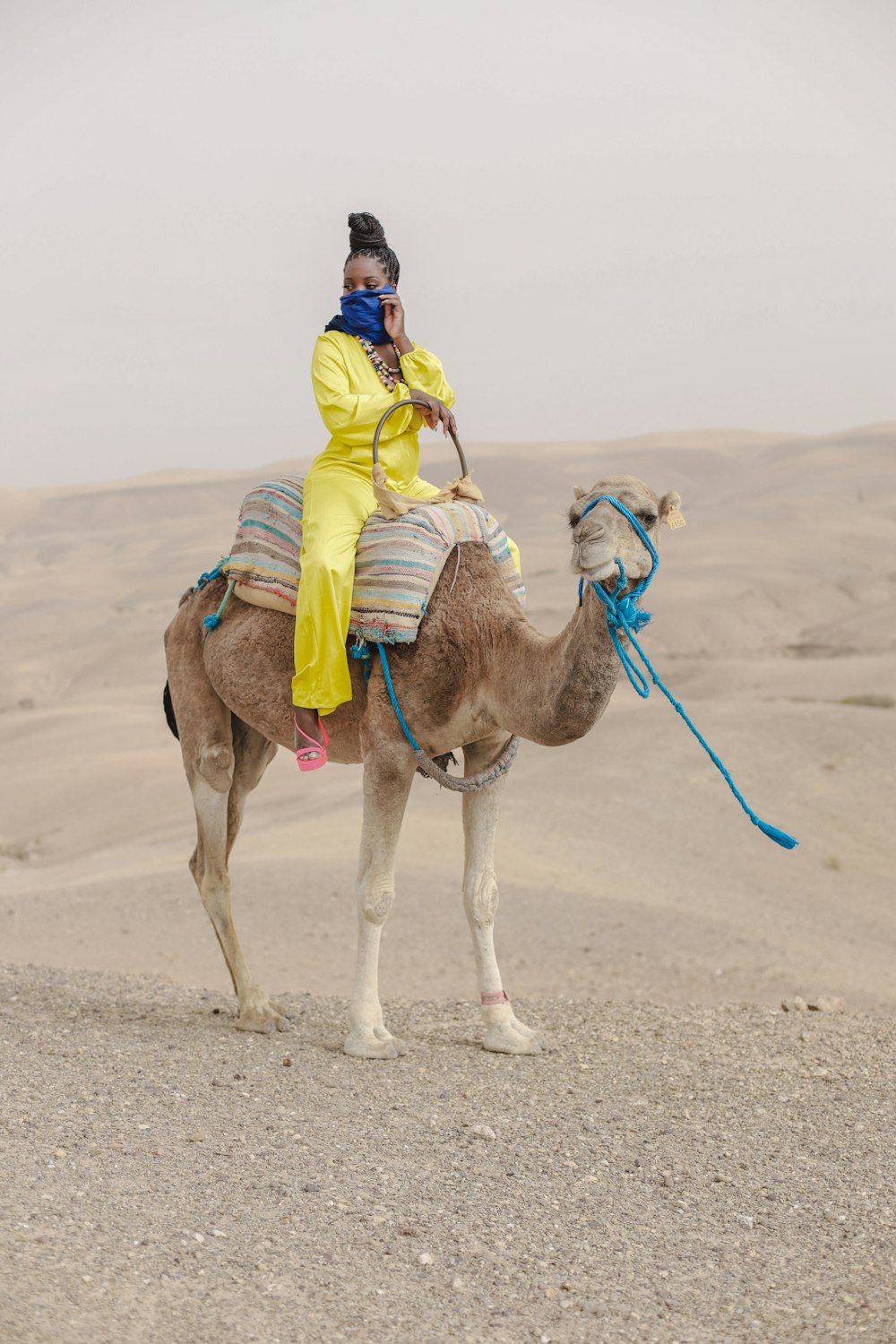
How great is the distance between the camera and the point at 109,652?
116 ft

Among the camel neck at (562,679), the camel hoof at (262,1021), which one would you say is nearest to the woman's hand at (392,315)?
the camel neck at (562,679)

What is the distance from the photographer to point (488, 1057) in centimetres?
634

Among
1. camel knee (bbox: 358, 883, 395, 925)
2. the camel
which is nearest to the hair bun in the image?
the camel

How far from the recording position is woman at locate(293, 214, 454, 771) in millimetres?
5922

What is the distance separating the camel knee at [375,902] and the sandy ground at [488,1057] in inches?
25.0

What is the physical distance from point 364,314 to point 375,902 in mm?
2631

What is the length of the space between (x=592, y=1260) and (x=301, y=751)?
2617 mm

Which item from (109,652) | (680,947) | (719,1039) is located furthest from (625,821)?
(109,652)

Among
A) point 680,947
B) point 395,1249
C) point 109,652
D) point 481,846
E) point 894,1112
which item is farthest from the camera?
point 109,652

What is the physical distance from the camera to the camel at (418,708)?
17.1ft

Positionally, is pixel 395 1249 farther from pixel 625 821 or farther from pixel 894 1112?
pixel 625 821

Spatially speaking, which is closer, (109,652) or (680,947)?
(680,947)

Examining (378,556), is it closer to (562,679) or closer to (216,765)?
(562,679)

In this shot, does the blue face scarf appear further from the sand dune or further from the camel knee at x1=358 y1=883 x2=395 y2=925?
the sand dune
